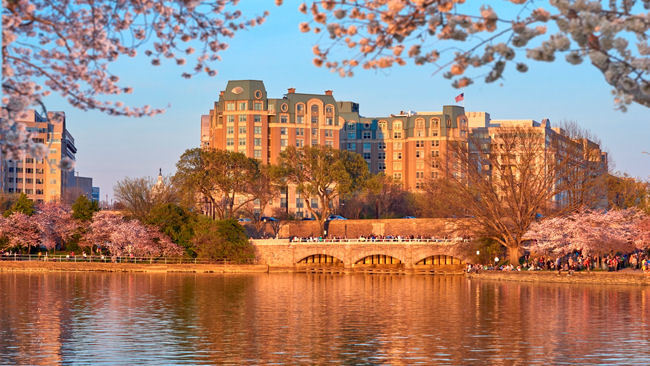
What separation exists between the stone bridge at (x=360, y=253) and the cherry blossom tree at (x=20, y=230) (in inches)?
1013

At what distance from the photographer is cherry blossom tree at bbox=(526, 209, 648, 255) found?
3182 inches

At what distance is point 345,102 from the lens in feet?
586

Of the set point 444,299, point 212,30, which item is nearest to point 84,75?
point 212,30

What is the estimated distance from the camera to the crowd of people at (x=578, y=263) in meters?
81.1

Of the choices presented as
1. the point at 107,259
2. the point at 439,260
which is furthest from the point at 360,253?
the point at 107,259

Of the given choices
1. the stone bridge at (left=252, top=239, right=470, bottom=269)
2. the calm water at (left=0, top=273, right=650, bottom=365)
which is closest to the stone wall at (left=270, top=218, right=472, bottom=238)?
the stone bridge at (left=252, top=239, right=470, bottom=269)

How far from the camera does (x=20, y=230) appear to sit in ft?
342

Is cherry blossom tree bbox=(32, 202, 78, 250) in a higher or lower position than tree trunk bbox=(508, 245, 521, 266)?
higher

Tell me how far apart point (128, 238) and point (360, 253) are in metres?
26.1

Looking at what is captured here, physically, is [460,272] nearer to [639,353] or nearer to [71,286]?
[71,286]

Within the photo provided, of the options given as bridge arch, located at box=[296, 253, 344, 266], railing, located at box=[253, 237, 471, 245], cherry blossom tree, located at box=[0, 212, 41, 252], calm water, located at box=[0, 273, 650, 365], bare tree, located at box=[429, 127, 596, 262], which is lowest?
calm water, located at box=[0, 273, 650, 365]

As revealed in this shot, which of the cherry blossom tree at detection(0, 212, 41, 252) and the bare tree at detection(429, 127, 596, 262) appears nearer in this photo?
the bare tree at detection(429, 127, 596, 262)

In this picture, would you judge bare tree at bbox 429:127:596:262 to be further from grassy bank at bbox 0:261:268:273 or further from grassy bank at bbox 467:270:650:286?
grassy bank at bbox 0:261:268:273

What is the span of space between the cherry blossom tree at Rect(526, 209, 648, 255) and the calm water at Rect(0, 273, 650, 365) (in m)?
7.91
